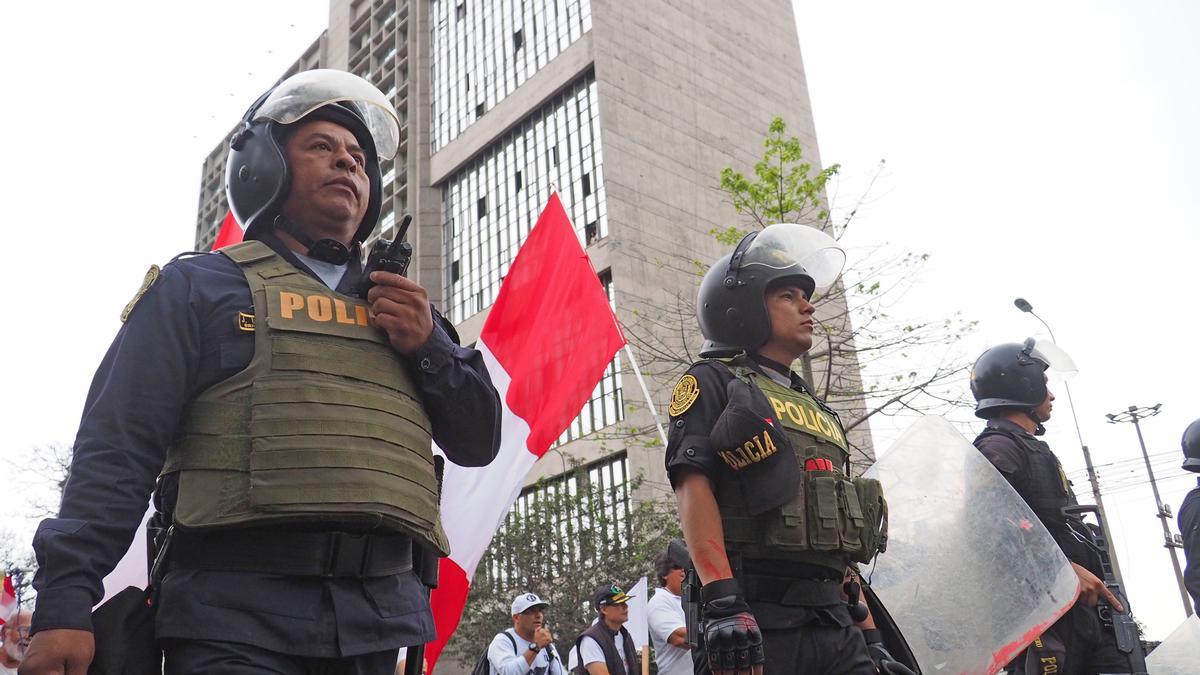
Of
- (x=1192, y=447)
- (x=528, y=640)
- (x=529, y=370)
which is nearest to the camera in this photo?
(x=529, y=370)

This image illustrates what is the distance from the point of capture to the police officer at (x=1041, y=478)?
17.1 feet

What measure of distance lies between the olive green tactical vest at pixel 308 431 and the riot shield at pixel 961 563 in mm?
2446

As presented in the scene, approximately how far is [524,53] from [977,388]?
3923cm

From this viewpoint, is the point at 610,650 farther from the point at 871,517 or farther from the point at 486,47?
the point at 486,47

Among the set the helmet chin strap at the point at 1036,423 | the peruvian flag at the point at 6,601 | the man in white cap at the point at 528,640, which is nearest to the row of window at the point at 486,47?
the man in white cap at the point at 528,640

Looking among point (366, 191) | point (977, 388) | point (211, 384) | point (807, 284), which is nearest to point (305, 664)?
point (211, 384)

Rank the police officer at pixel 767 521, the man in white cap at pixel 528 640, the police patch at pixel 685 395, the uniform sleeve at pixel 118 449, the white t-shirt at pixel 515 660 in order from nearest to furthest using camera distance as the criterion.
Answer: the uniform sleeve at pixel 118 449 < the police officer at pixel 767 521 < the police patch at pixel 685 395 < the white t-shirt at pixel 515 660 < the man in white cap at pixel 528 640

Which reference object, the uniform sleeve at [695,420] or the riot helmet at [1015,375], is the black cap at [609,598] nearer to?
the riot helmet at [1015,375]

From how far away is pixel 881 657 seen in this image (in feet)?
11.9

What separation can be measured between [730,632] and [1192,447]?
19.8 feet

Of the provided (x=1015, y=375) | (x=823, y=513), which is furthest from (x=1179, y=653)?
(x=823, y=513)

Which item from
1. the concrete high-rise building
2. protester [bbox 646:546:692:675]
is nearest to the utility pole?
the concrete high-rise building

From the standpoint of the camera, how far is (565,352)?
20.1 feet

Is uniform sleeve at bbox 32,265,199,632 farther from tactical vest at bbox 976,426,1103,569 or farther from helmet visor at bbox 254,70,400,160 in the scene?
tactical vest at bbox 976,426,1103,569
